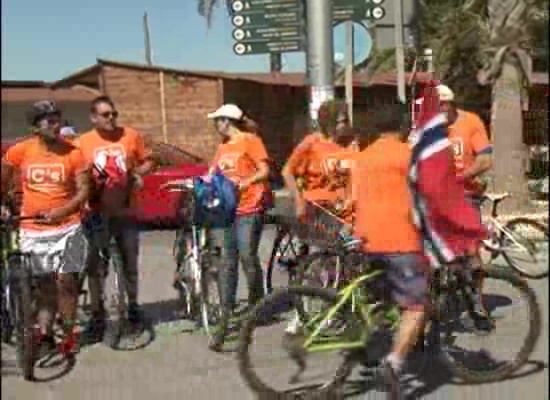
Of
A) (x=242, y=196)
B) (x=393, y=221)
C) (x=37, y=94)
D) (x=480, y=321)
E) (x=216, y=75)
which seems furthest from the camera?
(x=480, y=321)

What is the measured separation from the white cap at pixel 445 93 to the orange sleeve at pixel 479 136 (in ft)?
0.27

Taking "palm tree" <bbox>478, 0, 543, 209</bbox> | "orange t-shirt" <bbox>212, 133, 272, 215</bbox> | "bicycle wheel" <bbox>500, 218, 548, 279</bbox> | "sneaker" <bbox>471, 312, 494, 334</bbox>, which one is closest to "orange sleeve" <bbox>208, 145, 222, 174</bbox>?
"orange t-shirt" <bbox>212, 133, 272, 215</bbox>

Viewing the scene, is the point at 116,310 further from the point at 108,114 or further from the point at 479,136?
the point at 479,136

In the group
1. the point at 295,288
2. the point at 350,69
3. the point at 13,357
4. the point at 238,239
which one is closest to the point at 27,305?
the point at 13,357

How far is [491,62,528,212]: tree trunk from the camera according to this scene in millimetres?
1372

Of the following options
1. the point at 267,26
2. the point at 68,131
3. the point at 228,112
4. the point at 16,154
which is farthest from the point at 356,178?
the point at 16,154

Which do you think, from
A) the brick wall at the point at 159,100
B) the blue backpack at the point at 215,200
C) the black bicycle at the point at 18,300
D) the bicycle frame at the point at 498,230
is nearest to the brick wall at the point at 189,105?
the brick wall at the point at 159,100

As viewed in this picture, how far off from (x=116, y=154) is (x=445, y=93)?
2.48 ft

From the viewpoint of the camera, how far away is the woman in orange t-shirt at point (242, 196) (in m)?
1.55

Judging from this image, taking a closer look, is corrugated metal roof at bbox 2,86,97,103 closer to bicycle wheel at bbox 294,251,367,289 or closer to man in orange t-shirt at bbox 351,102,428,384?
man in orange t-shirt at bbox 351,102,428,384

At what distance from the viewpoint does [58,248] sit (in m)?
1.52

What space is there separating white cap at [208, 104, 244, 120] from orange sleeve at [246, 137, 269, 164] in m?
0.11

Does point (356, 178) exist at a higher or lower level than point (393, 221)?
higher

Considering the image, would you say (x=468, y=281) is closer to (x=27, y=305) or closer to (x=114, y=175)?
(x=114, y=175)
